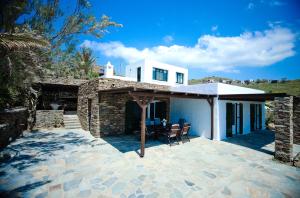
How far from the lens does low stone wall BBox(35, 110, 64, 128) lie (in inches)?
486

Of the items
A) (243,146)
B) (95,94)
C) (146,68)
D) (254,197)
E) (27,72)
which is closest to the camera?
(254,197)

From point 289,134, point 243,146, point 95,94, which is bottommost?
point 243,146

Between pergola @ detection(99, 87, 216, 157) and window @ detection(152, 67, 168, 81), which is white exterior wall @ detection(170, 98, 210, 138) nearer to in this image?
pergola @ detection(99, 87, 216, 157)

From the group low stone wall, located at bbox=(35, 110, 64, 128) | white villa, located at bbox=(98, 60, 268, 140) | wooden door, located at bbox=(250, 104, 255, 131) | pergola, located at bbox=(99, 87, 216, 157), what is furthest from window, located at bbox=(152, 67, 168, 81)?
pergola, located at bbox=(99, 87, 216, 157)

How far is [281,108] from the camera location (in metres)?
6.74

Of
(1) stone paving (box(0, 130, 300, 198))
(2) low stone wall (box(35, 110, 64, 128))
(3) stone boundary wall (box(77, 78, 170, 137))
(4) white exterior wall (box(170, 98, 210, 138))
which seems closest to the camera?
(1) stone paving (box(0, 130, 300, 198))

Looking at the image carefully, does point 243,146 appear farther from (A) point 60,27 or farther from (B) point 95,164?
(A) point 60,27

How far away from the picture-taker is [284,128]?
6.67 metres

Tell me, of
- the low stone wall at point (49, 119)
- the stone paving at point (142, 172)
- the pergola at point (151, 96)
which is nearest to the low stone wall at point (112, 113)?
the pergola at point (151, 96)

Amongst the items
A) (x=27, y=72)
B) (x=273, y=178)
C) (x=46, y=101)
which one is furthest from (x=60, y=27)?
(x=46, y=101)

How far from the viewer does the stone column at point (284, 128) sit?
21.3ft

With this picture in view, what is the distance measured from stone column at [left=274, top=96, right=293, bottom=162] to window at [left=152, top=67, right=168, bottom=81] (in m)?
16.0

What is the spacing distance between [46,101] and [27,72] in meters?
13.8

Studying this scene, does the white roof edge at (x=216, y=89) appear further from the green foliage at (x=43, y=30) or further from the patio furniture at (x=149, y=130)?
the green foliage at (x=43, y=30)
